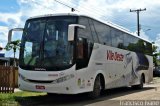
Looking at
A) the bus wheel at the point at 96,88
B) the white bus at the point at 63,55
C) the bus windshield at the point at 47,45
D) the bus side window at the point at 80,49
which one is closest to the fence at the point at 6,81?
the white bus at the point at 63,55

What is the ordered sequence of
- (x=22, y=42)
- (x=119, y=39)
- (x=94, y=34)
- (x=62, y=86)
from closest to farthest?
1. (x=62, y=86)
2. (x=22, y=42)
3. (x=94, y=34)
4. (x=119, y=39)

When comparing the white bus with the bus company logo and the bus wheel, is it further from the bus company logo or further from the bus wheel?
the bus company logo

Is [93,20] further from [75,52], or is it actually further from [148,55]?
[148,55]

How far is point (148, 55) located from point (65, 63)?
1447 centimetres

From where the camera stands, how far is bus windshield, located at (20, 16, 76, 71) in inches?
592

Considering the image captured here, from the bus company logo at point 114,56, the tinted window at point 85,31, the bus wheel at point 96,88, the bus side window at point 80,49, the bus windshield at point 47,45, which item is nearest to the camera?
the bus windshield at point 47,45

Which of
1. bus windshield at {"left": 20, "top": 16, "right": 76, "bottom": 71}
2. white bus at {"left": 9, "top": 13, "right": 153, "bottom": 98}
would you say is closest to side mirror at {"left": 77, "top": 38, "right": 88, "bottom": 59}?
white bus at {"left": 9, "top": 13, "right": 153, "bottom": 98}

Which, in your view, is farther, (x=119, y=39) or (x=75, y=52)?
(x=119, y=39)

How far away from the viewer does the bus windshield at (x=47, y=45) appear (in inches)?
592

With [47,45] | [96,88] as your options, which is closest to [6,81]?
[96,88]

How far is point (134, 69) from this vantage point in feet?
79.7

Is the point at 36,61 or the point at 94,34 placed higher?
the point at 94,34

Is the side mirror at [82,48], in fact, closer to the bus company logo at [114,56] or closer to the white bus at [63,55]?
the white bus at [63,55]

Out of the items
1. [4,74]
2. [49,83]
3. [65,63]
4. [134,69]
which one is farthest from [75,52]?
[134,69]
